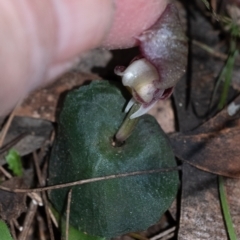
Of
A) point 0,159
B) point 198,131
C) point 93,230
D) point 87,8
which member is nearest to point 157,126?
point 198,131

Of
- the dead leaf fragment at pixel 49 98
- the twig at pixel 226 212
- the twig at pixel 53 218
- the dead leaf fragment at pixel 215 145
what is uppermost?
the dead leaf fragment at pixel 49 98

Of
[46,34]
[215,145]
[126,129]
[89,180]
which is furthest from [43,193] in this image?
[46,34]

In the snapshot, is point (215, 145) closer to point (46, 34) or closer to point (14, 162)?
point (14, 162)

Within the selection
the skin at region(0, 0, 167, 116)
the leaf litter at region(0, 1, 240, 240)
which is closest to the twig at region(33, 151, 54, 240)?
the leaf litter at region(0, 1, 240, 240)

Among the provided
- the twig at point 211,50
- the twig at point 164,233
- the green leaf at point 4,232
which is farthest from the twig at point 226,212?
the green leaf at point 4,232

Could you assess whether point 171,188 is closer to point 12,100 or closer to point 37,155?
point 37,155

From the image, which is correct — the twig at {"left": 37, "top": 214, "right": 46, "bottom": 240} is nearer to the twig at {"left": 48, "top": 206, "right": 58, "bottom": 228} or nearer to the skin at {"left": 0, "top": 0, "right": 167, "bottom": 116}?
the twig at {"left": 48, "top": 206, "right": 58, "bottom": 228}

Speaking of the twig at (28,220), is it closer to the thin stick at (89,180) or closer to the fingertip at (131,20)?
the thin stick at (89,180)
